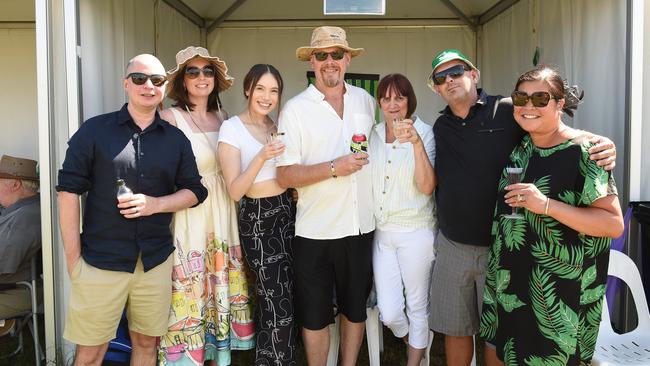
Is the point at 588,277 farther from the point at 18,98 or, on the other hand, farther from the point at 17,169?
the point at 18,98

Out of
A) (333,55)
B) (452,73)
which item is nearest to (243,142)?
(333,55)

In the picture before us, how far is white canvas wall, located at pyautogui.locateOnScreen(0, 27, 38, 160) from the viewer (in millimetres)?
5609

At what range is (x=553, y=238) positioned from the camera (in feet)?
6.31

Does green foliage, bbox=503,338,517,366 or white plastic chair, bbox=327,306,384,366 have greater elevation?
green foliage, bbox=503,338,517,366

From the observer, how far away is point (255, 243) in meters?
2.52

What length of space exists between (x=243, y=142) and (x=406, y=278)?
1135mm

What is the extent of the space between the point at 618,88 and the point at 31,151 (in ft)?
20.0

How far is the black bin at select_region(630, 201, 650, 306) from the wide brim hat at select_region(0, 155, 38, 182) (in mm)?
4069

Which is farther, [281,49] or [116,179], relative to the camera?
[281,49]

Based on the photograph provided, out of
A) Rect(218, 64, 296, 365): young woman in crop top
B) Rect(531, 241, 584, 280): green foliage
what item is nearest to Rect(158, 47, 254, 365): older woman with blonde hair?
Rect(218, 64, 296, 365): young woman in crop top

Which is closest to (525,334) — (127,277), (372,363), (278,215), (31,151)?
(372,363)

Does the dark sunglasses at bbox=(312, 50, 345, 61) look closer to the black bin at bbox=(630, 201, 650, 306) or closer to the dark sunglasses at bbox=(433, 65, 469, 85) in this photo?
the dark sunglasses at bbox=(433, 65, 469, 85)

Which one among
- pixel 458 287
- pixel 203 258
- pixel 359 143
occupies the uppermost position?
pixel 359 143

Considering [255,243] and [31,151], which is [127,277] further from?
[31,151]
